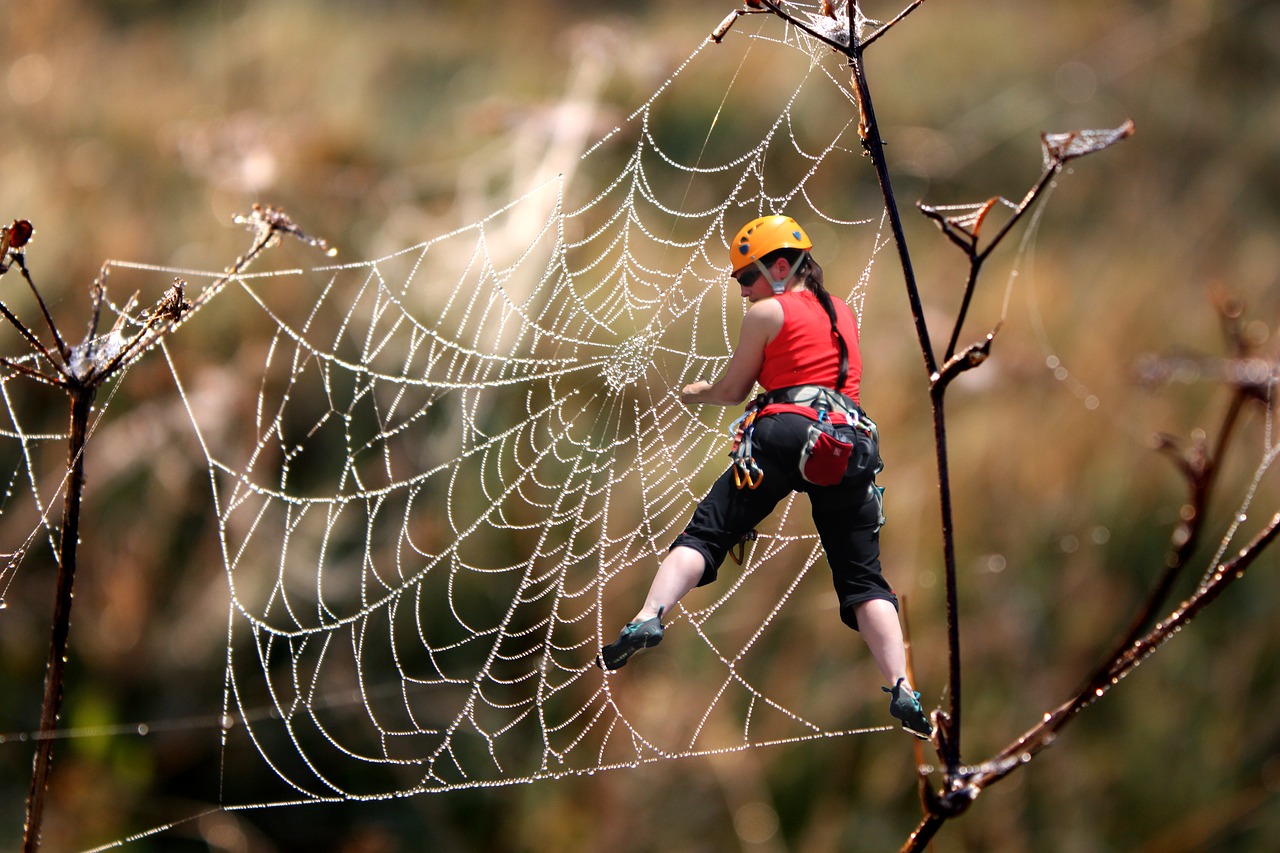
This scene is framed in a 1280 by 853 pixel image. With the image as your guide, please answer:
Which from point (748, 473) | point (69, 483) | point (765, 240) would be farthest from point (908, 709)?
point (69, 483)

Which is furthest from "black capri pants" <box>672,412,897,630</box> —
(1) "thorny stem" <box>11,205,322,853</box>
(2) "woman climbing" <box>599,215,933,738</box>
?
(1) "thorny stem" <box>11,205,322,853</box>

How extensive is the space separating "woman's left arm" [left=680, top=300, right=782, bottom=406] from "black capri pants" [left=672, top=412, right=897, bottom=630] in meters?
0.02

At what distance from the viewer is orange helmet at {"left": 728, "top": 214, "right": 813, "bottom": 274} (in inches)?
22.9

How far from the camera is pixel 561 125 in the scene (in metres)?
2.24

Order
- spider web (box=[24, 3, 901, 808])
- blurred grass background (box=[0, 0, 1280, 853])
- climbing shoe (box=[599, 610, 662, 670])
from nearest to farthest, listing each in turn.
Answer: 1. climbing shoe (box=[599, 610, 662, 670])
2. spider web (box=[24, 3, 901, 808])
3. blurred grass background (box=[0, 0, 1280, 853])

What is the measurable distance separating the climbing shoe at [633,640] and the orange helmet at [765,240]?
19 centimetres

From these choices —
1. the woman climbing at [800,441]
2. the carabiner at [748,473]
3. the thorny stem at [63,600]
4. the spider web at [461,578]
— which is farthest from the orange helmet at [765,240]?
the spider web at [461,578]

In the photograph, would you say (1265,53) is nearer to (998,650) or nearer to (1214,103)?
(1214,103)

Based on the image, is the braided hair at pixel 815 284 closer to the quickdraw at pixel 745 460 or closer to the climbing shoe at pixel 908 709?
the quickdraw at pixel 745 460

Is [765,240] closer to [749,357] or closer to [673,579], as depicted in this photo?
[749,357]

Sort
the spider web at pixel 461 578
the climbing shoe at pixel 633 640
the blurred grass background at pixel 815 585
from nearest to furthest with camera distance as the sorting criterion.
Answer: the climbing shoe at pixel 633 640 → the spider web at pixel 461 578 → the blurred grass background at pixel 815 585

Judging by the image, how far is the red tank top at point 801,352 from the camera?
22.8 inches

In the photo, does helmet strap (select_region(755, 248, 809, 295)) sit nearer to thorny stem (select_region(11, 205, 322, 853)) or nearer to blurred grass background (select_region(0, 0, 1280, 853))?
→ thorny stem (select_region(11, 205, 322, 853))

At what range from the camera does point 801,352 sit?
578 mm
